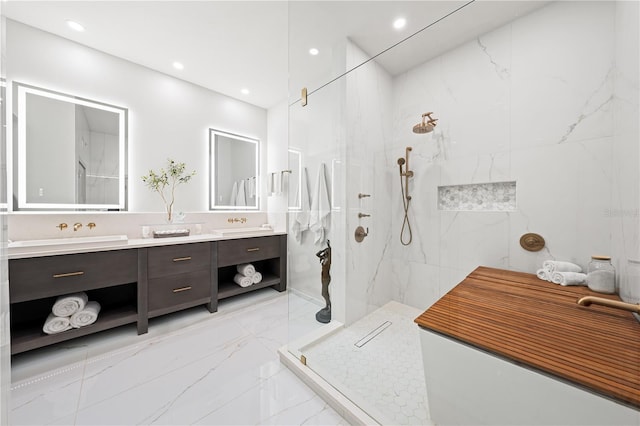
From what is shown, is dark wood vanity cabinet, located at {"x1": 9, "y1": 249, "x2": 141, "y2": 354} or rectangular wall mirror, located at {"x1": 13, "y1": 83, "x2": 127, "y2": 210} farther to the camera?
rectangular wall mirror, located at {"x1": 13, "y1": 83, "x2": 127, "y2": 210}

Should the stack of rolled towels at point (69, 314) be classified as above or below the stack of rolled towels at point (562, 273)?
below

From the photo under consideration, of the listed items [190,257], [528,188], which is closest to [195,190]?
[190,257]

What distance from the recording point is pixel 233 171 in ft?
10.3

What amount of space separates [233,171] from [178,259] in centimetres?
144

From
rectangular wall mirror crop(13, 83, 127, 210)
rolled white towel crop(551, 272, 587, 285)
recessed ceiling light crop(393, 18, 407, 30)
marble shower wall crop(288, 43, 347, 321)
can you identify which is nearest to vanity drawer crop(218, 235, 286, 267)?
marble shower wall crop(288, 43, 347, 321)

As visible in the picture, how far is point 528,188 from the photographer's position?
1174 mm

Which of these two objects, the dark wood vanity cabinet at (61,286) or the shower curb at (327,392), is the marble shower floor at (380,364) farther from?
the dark wood vanity cabinet at (61,286)

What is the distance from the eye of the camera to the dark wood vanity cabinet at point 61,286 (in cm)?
151

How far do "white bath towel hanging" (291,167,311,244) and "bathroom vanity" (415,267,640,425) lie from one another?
124 cm

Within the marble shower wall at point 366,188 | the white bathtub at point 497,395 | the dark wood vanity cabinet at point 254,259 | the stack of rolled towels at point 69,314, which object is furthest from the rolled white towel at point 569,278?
the stack of rolled towels at point 69,314

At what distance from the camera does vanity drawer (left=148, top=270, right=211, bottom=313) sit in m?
2.01

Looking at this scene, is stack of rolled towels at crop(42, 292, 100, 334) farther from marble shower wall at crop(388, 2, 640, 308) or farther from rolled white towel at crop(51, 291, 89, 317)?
marble shower wall at crop(388, 2, 640, 308)

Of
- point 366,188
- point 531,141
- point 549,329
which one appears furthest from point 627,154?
point 366,188

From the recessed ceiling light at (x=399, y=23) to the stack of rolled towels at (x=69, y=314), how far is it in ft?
10.2
